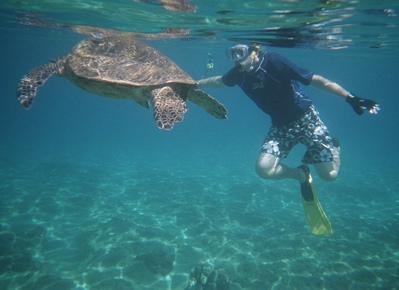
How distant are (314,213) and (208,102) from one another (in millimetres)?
4945

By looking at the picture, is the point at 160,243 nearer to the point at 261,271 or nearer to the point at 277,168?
the point at 261,271

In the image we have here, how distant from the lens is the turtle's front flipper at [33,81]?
760 cm

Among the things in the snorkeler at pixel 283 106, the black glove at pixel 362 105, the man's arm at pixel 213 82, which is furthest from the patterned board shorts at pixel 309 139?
the man's arm at pixel 213 82

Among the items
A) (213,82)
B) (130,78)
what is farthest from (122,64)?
(213,82)

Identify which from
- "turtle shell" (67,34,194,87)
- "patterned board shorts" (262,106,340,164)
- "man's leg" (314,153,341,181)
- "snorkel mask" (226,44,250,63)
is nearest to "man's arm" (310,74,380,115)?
"patterned board shorts" (262,106,340,164)

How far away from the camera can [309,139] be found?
8.97m

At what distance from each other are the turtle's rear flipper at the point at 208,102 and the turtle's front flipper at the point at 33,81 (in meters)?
3.71

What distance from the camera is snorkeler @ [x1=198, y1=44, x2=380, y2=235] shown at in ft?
28.0

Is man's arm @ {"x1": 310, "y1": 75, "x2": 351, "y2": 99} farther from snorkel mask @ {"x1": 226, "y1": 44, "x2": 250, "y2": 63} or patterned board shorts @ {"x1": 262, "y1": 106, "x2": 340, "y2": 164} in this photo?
snorkel mask @ {"x1": 226, "y1": 44, "x2": 250, "y2": 63}

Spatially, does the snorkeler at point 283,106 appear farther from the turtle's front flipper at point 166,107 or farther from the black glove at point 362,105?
the turtle's front flipper at point 166,107

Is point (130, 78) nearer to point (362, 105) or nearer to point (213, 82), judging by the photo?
point (213, 82)

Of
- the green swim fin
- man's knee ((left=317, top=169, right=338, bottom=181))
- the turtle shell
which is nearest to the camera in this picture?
the turtle shell

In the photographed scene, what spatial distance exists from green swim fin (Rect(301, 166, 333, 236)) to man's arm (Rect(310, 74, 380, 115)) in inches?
104

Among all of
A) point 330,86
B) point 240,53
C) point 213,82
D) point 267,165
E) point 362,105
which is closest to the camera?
point 362,105
